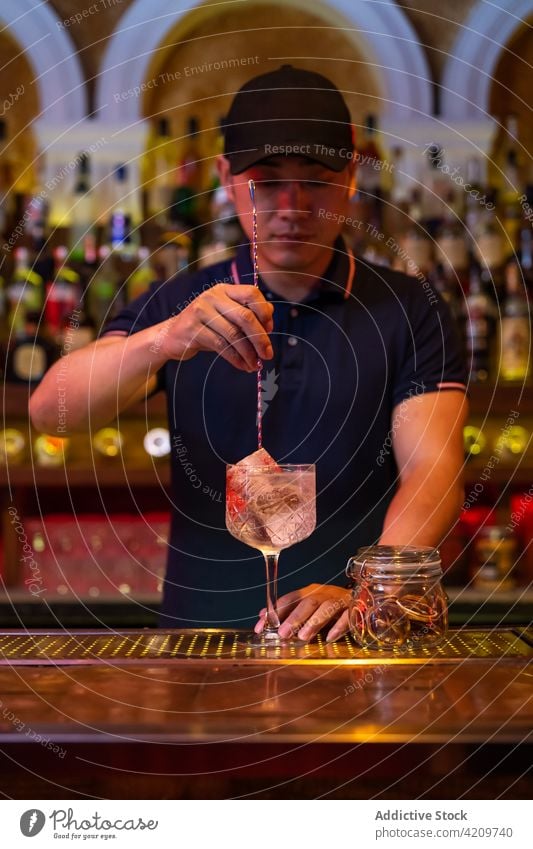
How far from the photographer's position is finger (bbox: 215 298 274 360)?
1.31 metres

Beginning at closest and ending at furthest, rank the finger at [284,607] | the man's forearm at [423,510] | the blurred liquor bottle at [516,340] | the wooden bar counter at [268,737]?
the wooden bar counter at [268,737] → the finger at [284,607] → the man's forearm at [423,510] → the blurred liquor bottle at [516,340]

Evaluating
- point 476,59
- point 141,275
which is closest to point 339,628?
point 141,275

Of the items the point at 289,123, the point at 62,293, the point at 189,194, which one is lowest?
the point at 62,293

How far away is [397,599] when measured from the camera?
3.88 feet

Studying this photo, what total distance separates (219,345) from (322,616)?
0.37 metres

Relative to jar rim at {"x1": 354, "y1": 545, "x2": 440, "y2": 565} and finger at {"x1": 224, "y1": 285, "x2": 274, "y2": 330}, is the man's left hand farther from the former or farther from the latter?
finger at {"x1": 224, "y1": 285, "x2": 274, "y2": 330}

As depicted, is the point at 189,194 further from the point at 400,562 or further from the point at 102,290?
the point at 400,562

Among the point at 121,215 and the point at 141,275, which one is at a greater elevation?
the point at 121,215

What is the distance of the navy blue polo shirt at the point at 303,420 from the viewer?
5.96ft

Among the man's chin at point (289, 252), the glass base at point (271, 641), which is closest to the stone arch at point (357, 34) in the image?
the man's chin at point (289, 252)

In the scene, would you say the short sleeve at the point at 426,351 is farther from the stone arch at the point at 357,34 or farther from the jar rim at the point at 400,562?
the stone arch at the point at 357,34

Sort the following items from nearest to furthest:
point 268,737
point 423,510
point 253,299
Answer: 1. point 268,737
2. point 253,299
3. point 423,510

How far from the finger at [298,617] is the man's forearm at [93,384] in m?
0.45
